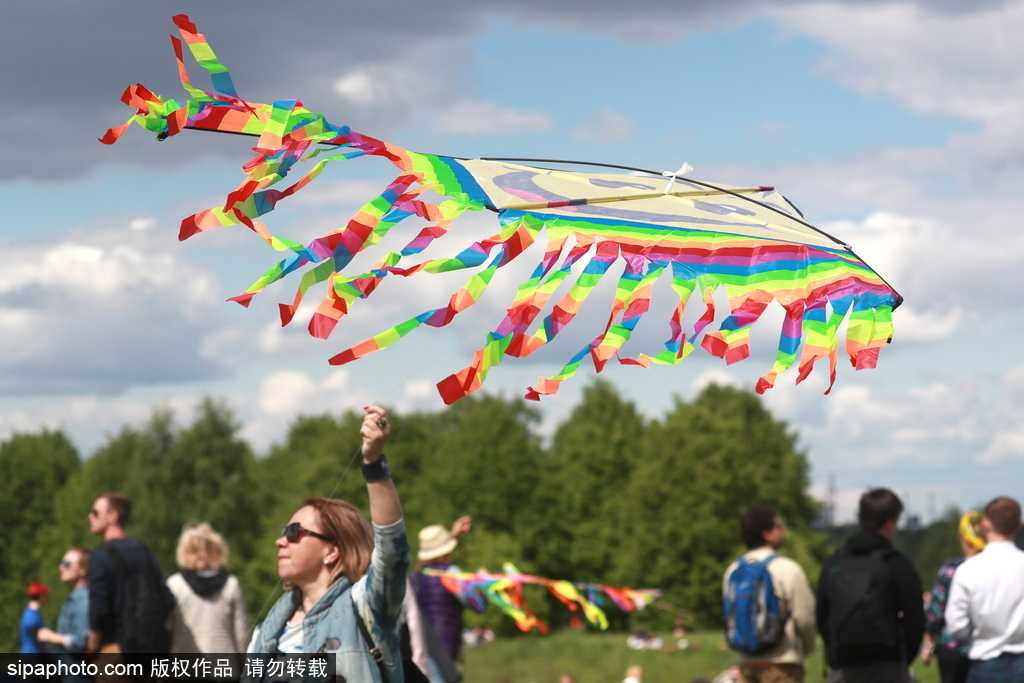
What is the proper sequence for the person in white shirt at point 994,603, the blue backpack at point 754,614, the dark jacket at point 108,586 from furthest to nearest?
the dark jacket at point 108,586, the blue backpack at point 754,614, the person in white shirt at point 994,603

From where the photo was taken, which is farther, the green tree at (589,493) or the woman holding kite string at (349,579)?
the green tree at (589,493)

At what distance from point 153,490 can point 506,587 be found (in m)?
49.0

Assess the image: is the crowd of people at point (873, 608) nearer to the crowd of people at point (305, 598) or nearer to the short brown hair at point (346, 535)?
the crowd of people at point (305, 598)

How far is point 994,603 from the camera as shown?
6410mm

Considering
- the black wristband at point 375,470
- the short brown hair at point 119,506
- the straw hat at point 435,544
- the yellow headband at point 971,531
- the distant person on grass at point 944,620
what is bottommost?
the distant person on grass at point 944,620

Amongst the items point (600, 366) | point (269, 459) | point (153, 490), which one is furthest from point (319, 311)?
point (269, 459)

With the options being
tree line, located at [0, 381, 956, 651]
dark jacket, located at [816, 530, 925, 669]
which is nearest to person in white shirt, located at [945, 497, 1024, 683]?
dark jacket, located at [816, 530, 925, 669]

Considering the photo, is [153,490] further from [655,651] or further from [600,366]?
[600,366]

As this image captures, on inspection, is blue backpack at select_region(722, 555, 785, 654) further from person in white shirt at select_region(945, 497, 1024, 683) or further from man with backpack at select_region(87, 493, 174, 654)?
man with backpack at select_region(87, 493, 174, 654)

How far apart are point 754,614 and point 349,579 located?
365cm

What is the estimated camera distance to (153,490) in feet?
182

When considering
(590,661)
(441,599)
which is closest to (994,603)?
(441,599)

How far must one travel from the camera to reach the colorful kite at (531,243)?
3.21 meters

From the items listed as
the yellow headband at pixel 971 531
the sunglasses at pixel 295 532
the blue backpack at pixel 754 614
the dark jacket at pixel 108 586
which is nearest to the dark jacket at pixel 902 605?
the blue backpack at pixel 754 614
